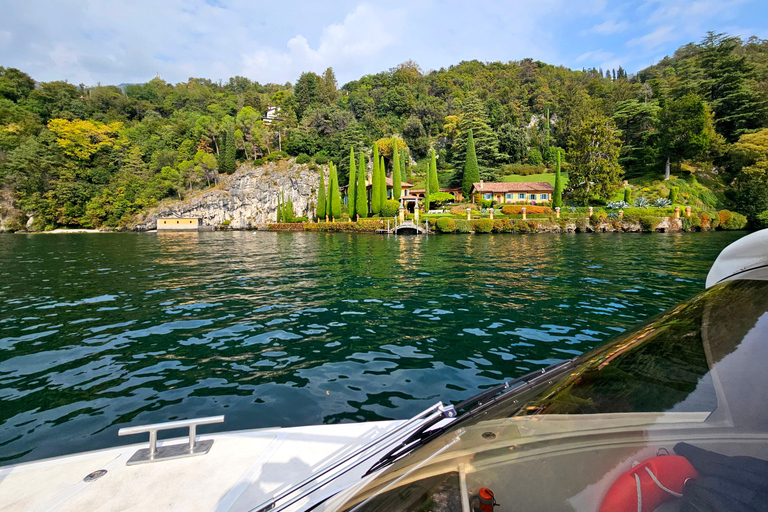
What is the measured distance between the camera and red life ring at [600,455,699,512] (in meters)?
0.87

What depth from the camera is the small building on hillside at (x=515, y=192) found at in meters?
47.8

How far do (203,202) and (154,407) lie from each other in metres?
71.2

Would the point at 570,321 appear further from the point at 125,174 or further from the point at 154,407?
the point at 125,174

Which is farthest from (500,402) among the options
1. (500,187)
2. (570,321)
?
(500,187)

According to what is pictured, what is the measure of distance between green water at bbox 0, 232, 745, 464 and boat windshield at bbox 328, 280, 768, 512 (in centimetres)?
298

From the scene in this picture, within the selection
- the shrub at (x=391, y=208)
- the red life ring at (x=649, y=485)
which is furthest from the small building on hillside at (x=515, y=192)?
the red life ring at (x=649, y=485)

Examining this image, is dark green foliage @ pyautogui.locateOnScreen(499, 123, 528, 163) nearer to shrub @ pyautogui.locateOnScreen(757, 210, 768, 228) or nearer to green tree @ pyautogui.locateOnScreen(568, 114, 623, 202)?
green tree @ pyautogui.locateOnScreen(568, 114, 623, 202)

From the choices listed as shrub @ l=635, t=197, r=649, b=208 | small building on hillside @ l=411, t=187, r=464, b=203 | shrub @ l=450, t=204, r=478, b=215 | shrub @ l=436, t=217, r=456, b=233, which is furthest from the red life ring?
small building on hillside @ l=411, t=187, r=464, b=203

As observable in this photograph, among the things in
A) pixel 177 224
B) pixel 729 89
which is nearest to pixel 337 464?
pixel 729 89

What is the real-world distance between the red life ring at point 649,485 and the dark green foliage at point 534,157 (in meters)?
70.4

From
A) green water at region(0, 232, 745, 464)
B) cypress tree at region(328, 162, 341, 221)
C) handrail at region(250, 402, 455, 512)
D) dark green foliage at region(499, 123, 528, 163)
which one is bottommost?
green water at region(0, 232, 745, 464)

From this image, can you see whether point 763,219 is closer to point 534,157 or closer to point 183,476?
point 534,157

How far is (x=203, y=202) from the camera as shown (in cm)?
6706

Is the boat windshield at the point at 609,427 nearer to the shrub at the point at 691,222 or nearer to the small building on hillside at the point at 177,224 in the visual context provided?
the shrub at the point at 691,222
